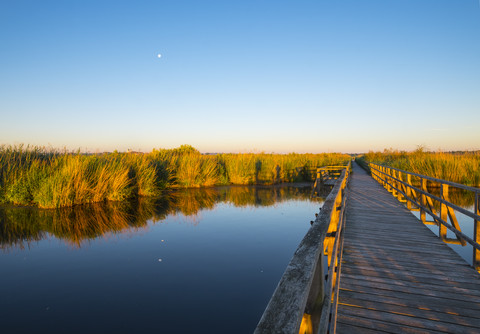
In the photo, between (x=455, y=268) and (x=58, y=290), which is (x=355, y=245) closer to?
(x=455, y=268)

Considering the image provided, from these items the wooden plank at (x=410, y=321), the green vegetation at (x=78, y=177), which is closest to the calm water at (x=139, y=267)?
the green vegetation at (x=78, y=177)

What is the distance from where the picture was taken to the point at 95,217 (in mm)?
9023

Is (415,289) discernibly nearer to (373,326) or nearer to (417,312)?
(417,312)

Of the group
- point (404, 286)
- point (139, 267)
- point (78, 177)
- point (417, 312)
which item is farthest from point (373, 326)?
point (78, 177)

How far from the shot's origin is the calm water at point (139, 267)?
13.4ft

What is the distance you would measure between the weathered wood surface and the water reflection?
6608 millimetres

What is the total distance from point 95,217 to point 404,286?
917 centimetres

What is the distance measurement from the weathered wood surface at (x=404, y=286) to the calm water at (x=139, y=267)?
6.19 ft

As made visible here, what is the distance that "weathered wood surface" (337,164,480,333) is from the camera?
2484mm

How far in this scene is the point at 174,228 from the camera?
345 inches

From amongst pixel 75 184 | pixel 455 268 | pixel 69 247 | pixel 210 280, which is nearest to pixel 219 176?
pixel 75 184

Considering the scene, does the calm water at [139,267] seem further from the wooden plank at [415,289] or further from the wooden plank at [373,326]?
the wooden plank at [373,326]

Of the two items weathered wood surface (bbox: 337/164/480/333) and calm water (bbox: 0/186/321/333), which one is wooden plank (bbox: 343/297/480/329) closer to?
weathered wood surface (bbox: 337/164/480/333)

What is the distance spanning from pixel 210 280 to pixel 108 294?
189 centimetres
